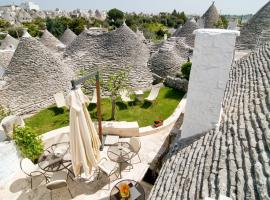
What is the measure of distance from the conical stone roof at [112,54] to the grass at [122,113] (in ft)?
16.3

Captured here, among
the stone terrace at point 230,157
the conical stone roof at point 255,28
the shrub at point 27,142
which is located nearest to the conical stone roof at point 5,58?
the shrub at point 27,142

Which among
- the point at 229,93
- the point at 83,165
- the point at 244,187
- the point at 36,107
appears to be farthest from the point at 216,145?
the point at 36,107

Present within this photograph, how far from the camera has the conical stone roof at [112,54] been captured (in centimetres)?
2075

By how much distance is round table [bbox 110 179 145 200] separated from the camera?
718 cm

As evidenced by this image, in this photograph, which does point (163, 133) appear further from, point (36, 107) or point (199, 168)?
point (36, 107)

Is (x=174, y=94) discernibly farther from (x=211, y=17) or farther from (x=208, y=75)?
(x=211, y=17)

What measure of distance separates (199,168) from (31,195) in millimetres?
6234

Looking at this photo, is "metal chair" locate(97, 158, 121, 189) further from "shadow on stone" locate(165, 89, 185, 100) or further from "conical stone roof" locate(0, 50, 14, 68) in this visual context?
"conical stone roof" locate(0, 50, 14, 68)

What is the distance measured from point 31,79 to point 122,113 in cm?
856

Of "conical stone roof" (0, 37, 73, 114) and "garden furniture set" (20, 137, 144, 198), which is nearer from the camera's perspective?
"garden furniture set" (20, 137, 144, 198)

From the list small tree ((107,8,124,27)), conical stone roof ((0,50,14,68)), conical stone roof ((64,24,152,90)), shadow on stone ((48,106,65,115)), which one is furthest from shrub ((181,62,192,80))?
small tree ((107,8,124,27))

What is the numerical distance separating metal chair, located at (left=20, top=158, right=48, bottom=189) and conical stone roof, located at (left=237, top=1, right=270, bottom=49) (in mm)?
20060

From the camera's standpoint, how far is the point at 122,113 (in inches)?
547

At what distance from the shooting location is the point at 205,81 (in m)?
6.01
